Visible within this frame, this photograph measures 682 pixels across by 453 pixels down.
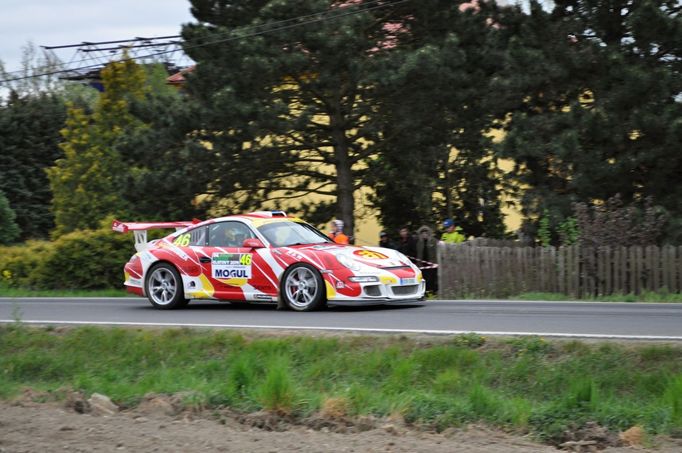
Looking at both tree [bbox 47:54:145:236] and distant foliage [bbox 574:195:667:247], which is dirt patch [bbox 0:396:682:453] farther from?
tree [bbox 47:54:145:236]

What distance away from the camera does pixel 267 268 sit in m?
16.0

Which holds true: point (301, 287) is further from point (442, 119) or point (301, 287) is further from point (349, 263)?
point (442, 119)

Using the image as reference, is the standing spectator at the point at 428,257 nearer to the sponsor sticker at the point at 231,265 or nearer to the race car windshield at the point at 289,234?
the race car windshield at the point at 289,234

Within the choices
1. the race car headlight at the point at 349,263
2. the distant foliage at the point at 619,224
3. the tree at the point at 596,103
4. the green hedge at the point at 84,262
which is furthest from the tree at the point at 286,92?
the race car headlight at the point at 349,263

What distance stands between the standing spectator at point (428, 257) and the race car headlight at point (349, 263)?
556 cm

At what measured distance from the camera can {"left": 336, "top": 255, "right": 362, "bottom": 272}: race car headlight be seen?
15.3 m

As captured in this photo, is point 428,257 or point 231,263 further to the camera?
point 428,257

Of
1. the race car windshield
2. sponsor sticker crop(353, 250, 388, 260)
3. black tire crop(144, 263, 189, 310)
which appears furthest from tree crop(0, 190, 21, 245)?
sponsor sticker crop(353, 250, 388, 260)

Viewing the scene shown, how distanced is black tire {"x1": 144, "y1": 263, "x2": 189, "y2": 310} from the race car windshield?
67.6 inches

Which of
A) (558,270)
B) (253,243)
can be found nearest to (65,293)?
(253,243)

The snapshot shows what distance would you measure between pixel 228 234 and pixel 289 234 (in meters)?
0.96

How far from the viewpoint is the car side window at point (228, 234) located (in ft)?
54.1

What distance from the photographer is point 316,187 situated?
30062mm

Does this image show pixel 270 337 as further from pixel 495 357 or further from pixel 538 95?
pixel 538 95
